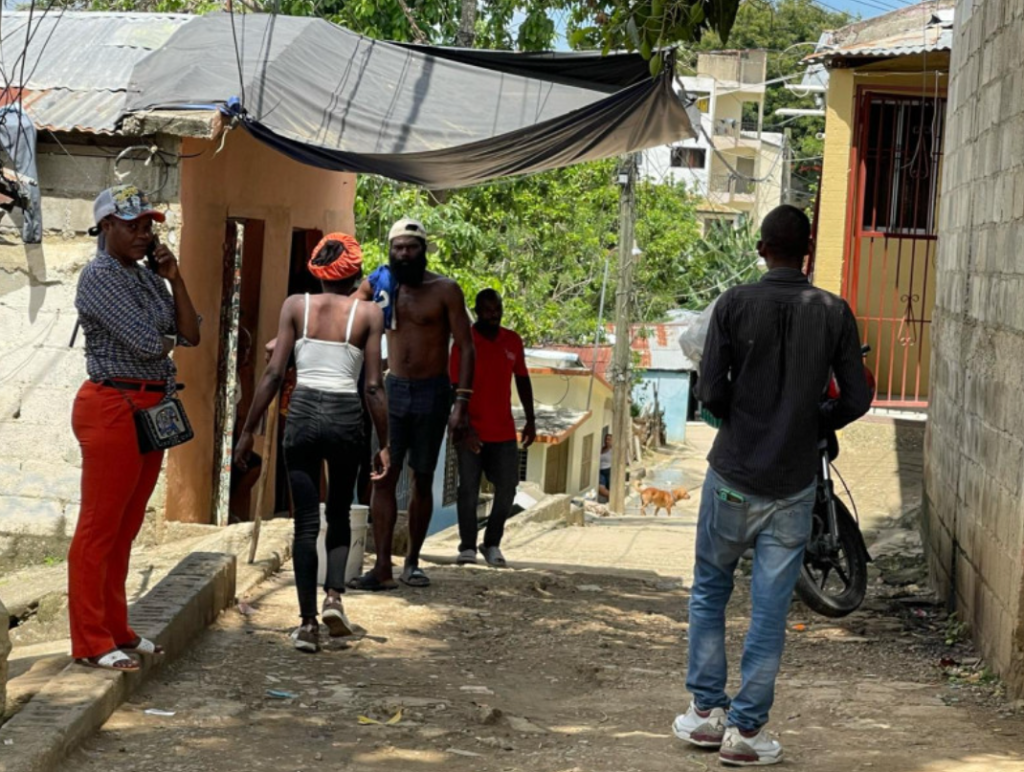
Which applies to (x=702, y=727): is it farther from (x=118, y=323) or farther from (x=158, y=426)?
(x=118, y=323)

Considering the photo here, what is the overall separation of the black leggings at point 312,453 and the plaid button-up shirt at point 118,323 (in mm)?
1039

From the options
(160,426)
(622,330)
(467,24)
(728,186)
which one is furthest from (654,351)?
(160,426)

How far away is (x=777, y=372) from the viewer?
4.48m

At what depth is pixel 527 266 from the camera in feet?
86.9

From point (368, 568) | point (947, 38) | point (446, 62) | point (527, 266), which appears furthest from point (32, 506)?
point (527, 266)

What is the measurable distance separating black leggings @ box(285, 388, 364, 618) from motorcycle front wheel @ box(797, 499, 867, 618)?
2381 mm

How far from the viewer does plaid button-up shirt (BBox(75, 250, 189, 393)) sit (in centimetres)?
486

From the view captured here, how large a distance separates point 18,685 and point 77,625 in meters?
0.26

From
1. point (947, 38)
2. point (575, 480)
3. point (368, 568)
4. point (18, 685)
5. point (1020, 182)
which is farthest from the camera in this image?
point (575, 480)

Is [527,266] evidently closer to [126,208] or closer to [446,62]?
[446,62]

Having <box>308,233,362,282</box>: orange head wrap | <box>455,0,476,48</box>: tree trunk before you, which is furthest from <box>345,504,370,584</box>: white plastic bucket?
<box>455,0,476,48</box>: tree trunk

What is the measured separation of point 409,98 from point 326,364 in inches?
127

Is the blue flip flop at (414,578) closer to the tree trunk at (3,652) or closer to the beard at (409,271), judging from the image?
the beard at (409,271)

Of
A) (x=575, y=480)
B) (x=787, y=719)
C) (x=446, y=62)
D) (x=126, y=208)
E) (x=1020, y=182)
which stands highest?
(x=446, y=62)
